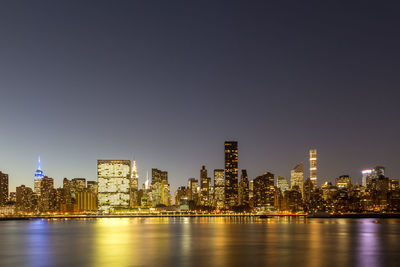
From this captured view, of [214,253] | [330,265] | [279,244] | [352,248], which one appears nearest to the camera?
[330,265]

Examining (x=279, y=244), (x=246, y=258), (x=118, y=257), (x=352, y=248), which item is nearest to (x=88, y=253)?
(x=118, y=257)

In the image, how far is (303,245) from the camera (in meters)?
79.2

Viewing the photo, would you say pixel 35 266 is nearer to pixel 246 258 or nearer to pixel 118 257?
pixel 118 257

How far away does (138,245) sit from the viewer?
261 ft

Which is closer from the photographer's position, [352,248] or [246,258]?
[246,258]

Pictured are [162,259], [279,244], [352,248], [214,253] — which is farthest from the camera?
[279,244]

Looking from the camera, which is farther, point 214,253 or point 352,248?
point 352,248

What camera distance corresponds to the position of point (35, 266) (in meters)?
57.3

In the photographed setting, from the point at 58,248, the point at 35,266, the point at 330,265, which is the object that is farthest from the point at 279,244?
the point at 35,266

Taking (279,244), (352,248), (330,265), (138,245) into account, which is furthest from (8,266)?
(352,248)

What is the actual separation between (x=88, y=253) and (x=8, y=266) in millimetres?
13132

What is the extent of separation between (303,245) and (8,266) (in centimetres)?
4311

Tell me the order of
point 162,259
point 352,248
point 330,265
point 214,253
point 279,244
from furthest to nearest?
point 279,244
point 352,248
point 214,253
point 162,259
point 330,265

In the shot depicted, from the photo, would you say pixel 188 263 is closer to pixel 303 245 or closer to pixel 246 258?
pixel 246 258
